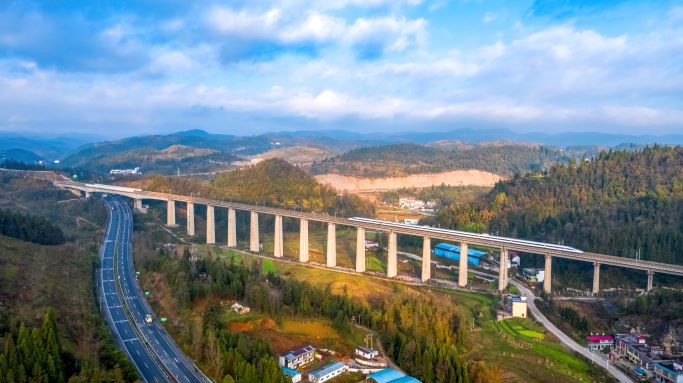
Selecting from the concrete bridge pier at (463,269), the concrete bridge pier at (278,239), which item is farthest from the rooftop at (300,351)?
the concrete bridge pier at (278,239)

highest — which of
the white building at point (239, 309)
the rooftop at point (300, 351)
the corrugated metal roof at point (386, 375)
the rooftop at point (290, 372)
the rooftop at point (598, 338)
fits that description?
the white building at point (239, 309)

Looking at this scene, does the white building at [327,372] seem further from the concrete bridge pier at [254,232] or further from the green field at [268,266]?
the concrete bridge pier at [254,232]

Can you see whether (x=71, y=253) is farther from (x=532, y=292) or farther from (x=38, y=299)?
(x=532, y=292)

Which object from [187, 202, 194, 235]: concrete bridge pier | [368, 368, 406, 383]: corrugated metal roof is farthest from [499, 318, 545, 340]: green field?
[187, 202, 194, 235]: concrete bridge pier

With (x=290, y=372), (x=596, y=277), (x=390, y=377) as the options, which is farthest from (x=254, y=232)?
(x=390, y=377)

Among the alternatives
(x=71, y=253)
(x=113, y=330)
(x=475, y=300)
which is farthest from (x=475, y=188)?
(x=113, y=330)

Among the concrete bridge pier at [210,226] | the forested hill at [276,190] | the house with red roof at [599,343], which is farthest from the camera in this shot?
the forested hill at [276,190]
